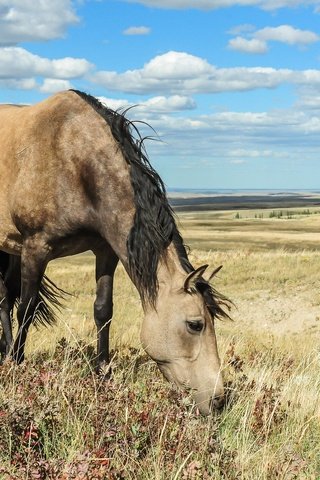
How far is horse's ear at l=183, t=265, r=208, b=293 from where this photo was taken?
5035mm

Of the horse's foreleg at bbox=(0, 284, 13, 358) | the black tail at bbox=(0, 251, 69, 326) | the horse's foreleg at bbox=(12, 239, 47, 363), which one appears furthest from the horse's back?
the black tail at bbox=(0, 251, 69, 326)

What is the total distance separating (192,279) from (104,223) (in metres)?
1.12

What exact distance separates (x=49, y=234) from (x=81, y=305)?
13.8 m

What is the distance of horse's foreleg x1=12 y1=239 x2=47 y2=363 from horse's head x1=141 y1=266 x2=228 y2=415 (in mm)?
1396

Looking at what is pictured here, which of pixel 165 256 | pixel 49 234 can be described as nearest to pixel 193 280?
pixel 165 256

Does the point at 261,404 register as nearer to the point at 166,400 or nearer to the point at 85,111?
the point at 166,400

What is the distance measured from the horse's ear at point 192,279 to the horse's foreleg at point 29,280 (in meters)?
1.65

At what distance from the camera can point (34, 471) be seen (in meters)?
3.32

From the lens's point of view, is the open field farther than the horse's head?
No

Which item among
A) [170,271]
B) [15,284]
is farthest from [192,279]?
[15,284]

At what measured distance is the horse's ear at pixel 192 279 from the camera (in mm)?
5035

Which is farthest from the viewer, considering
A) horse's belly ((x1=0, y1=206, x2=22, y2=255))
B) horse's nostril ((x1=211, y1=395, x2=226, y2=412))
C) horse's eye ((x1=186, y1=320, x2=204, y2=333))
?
horse's belly ((x1=0, y1=206, x2=22, y2=255))

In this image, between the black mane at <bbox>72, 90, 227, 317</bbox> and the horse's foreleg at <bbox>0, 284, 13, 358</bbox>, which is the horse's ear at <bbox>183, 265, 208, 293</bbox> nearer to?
the black mane at <bbox>72, 90, 227, 317</bbox>

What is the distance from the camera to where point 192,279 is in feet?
16.8
